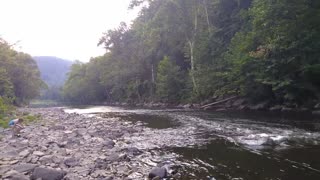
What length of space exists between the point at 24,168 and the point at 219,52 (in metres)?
31.4

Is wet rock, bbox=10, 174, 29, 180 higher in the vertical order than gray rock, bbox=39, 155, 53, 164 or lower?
lower

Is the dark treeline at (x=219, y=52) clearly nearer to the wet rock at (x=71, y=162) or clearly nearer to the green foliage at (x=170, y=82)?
the green foliage at (x=170, y=82)

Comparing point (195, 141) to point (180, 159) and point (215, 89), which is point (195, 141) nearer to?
point (180, 159)

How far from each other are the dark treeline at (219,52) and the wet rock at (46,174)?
18883 mm

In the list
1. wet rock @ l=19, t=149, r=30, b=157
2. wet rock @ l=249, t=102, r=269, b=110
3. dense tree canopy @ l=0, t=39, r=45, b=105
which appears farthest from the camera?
dense tree canopy @ l=0, t=39, r=45, b=105

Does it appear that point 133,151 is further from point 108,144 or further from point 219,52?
point 219,52

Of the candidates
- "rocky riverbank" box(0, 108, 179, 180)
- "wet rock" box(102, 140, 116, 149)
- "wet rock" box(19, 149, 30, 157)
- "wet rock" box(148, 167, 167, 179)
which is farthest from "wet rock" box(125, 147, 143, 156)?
"wet rock" box(19, 149, 30, 157)

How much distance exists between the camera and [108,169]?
8.68m

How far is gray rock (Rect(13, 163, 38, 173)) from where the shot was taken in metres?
Answer: 7.85

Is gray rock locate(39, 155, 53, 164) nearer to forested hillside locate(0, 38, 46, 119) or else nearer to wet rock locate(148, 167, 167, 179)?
wet rock locate(148, 167, 167, 179)

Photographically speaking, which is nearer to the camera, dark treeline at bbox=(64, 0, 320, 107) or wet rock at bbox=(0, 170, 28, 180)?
wet rock at bbox=(0, 170, 28, 180)

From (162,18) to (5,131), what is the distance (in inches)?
1197

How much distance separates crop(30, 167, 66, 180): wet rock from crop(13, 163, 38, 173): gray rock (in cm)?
37

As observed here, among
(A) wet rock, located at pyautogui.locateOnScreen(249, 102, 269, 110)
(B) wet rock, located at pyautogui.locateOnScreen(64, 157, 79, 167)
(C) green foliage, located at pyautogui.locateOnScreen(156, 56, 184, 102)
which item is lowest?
(B) wet rock, located at pyautogui.locateOnScreen(64, 157, 79, 167)
